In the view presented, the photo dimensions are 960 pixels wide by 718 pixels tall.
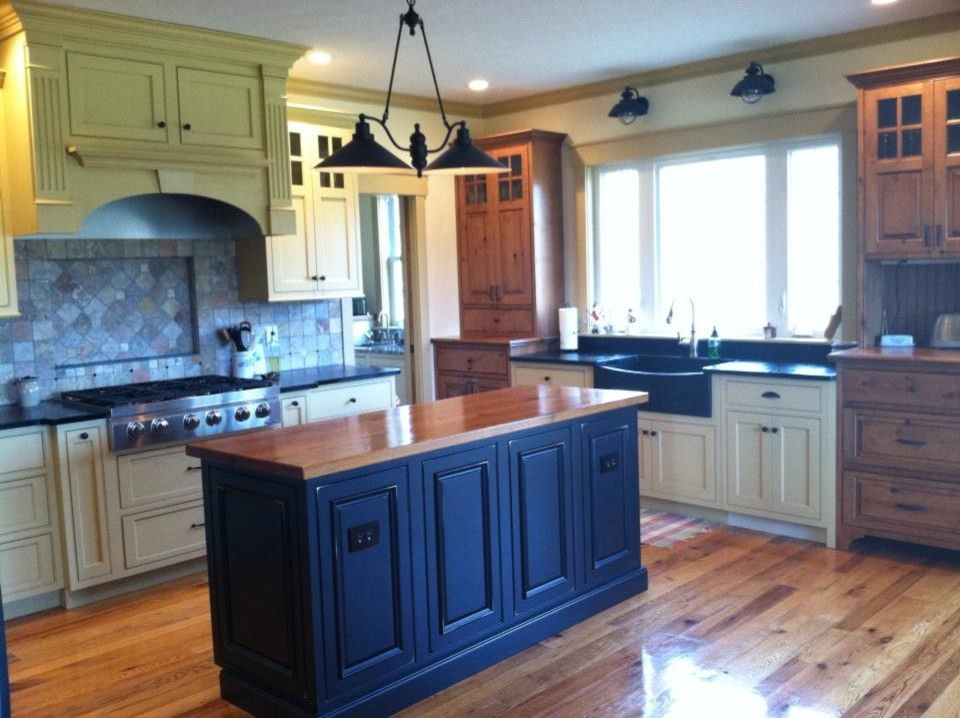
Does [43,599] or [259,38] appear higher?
[259,38]

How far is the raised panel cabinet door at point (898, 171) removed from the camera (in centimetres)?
430

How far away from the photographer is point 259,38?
4598 mm

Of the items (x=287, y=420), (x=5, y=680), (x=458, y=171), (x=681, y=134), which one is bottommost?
(x=5, y=680)

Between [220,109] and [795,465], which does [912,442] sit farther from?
[220,109]

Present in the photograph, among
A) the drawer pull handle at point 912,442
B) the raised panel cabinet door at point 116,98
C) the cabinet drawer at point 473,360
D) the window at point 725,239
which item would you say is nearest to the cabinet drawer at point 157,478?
the raised panel cabinet door at point 116,98

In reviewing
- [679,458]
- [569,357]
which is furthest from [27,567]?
[679,458]

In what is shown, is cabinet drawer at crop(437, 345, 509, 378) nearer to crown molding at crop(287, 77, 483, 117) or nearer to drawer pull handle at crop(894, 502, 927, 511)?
crown molding at crop(287, 77, 483, 117)

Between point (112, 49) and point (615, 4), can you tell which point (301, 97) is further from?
point (615, 4)

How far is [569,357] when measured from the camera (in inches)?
225

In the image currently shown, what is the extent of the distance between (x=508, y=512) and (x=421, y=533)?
1.43ft

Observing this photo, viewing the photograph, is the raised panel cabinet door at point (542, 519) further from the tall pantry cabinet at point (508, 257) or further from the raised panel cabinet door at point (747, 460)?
the tall pantry cabinet at point (508, 257)

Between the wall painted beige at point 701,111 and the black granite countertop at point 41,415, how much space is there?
2925 mm

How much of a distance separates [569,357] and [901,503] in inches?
82.7

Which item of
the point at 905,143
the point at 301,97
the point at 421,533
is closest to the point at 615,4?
the point at 905,143
